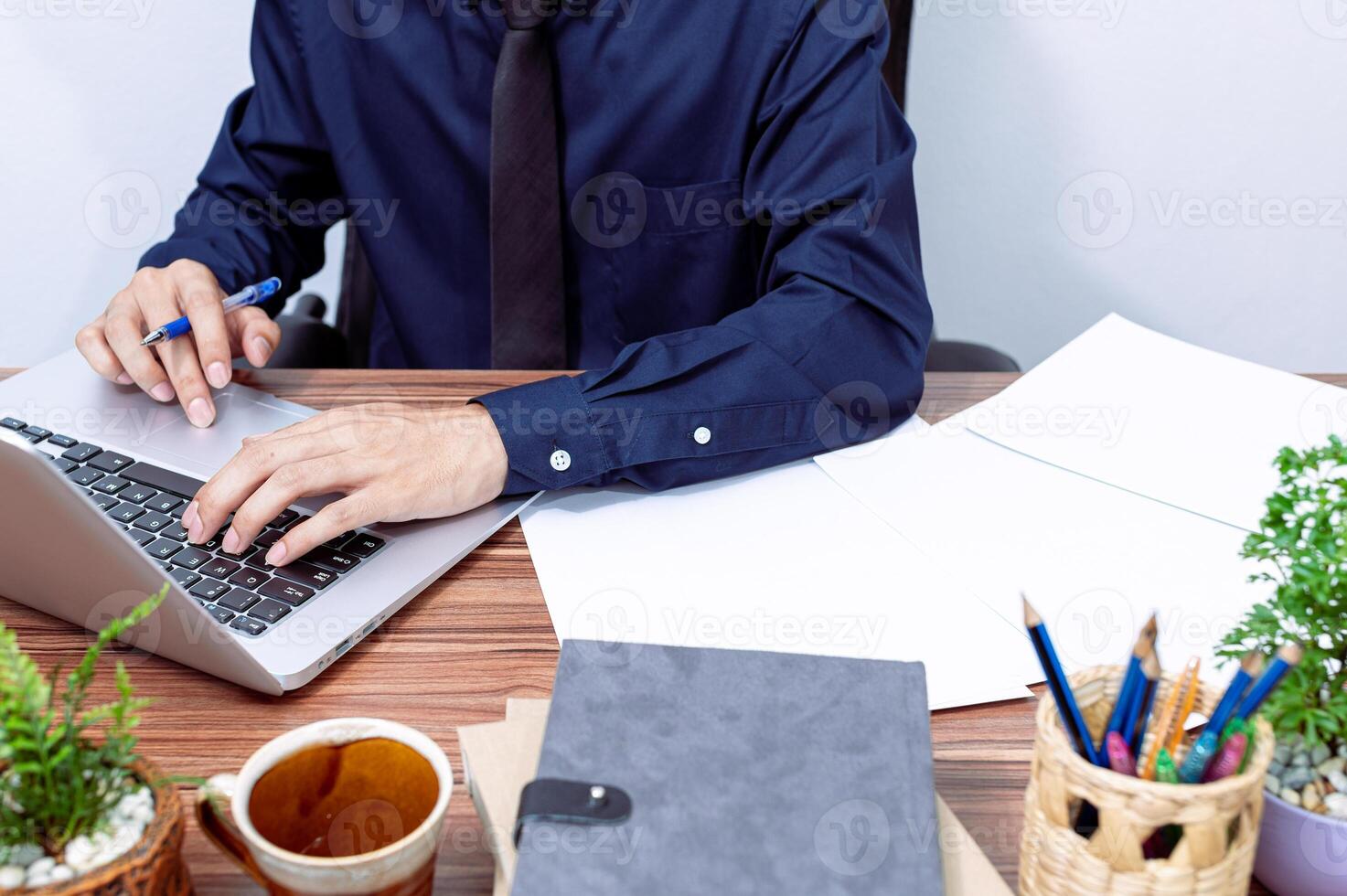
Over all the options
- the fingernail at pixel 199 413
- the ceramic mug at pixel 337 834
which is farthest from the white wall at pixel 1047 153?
the ceramic mug at pixel 337 834

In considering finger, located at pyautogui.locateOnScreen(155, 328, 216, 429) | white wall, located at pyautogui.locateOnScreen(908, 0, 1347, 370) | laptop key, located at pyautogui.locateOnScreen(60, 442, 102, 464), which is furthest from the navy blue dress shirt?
white wall, located at pyautogui.locateOnScreen(908, 0, 1347, 370)

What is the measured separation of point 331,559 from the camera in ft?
2.65

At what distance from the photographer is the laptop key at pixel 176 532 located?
0.81 metres

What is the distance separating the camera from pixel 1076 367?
108cm

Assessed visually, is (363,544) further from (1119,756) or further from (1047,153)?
(1047,153)

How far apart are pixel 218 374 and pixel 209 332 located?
0.05 meters

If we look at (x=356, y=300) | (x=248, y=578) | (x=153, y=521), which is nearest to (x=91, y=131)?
(x=356, y=300)

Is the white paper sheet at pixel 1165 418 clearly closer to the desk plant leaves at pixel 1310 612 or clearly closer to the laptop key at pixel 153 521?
the desk plant leaves at pixel 1310 612

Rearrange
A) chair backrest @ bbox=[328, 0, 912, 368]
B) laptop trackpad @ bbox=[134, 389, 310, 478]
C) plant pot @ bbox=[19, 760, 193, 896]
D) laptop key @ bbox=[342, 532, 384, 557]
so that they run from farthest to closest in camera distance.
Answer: chair backrest @ bbox=[328, 0, 912, 368]
laptop trackpad @ bbox=[134, 389, 310, 478]
laptop key @ bbox=[342, 532, 384, 557]
plant pot @ bbox=[19, 760, 193, 896]

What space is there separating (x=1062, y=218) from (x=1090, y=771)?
5.61ft

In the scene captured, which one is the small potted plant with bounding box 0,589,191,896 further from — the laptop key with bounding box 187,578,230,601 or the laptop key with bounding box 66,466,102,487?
the laptop key with bounding box 66,466,102,487

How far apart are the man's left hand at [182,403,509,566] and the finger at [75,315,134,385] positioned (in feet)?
0.92

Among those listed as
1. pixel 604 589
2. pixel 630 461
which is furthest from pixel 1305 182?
pixel 604 589

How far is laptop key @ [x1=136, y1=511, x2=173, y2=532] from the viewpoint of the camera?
823mm
